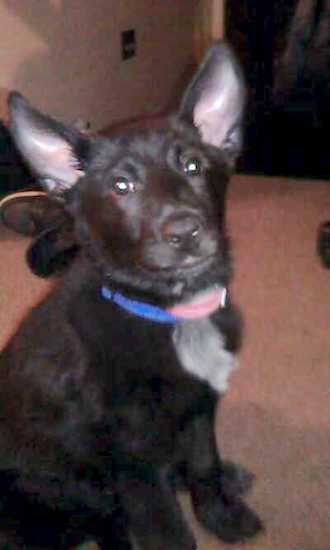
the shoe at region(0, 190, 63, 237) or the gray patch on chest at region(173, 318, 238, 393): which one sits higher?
the gray patch on chest at region(173, 318, 238, 393)

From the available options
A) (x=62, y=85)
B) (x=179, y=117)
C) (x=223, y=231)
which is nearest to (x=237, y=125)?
(x=179, y=117)

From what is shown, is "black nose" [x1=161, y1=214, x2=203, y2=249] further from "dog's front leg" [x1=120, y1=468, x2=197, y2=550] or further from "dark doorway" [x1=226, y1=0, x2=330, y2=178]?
"dark doorway" [x1=226, y1=0, x2=330, y2=178]

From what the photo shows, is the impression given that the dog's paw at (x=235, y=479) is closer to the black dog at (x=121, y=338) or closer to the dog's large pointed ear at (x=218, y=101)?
the black dog at (x=121, y=338)

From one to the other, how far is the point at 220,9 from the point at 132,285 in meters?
3.66

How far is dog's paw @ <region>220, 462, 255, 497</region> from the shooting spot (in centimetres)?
171

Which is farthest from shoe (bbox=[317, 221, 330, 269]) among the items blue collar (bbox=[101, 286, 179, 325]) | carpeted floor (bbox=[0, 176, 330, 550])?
blue collar (bbox=[101, 286, 179, 325])

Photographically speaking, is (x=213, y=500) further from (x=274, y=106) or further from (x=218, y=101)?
(x=274, y=106)

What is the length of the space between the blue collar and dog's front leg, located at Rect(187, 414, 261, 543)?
32cm

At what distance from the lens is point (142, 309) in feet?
4.70

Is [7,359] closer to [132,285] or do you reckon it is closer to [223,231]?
[132,285]

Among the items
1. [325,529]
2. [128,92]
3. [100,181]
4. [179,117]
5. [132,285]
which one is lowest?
[325,529]

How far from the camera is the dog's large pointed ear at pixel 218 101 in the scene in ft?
4.50

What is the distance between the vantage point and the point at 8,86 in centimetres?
294

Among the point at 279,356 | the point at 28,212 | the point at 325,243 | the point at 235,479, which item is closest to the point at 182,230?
the point at 235,479
